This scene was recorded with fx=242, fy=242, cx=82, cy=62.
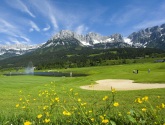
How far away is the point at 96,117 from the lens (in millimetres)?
5574

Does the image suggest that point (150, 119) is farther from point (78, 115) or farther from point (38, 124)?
point (38, 124)

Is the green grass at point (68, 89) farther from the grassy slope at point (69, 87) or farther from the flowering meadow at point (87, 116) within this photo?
the flowering meadow at point (87, 116)

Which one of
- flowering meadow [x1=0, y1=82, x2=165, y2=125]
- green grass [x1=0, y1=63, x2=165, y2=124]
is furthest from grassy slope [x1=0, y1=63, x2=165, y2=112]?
flowering meadow [x1=0, y1=82, x2=165, y2=125]

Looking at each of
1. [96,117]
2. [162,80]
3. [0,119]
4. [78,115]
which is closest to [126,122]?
[96,117]

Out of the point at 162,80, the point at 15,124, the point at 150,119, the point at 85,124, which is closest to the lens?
the point at 150,119

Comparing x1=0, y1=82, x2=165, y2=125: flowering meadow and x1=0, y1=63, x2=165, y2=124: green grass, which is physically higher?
x1=0, y1=82, x2=165, y2=125: flowering meadow

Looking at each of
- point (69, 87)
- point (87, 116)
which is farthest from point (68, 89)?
point (87, 116)

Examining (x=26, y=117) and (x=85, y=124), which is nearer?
(x=85, y=124)

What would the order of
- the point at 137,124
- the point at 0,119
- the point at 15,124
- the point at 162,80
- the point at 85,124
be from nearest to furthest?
the point at 137,124 → the point at 85,124 → the point at 15,124 → the point at 0,119 → the point at 162,80

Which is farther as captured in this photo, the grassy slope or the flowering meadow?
the grassy slope

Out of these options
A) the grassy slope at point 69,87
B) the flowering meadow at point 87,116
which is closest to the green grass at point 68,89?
the grassy slope at point 69,87

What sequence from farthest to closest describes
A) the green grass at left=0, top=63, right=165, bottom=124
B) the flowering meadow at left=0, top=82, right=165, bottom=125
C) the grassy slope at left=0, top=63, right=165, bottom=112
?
the grassy slope at left=0, top=63, right=165, bottom=112 → the green grass at left=0, top=63, right=165, bottom=124 → the flowering meadow at left=0, top=82, right=165, bottom=125

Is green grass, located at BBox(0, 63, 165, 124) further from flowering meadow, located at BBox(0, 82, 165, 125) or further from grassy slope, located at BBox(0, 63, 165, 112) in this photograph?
flowering meadow, located at BBox(0, 82, 165, 125)

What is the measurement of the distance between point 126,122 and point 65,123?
1.52 m
